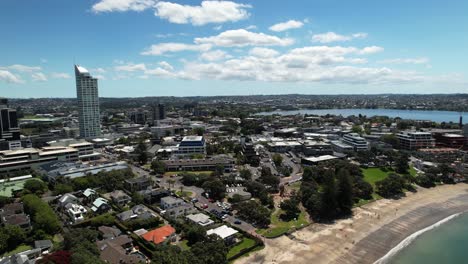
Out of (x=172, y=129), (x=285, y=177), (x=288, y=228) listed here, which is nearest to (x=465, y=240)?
(x=288, y=228)


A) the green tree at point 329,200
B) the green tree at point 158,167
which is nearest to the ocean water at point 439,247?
the green tree at point 329,200

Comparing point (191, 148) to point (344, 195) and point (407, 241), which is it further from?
point (407, 241)

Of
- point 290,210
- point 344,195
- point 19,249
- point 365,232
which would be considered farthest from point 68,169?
point 365,232

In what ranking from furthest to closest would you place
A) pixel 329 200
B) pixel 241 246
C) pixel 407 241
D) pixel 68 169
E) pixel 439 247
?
pixel 68 169 → pixel 329 200 → pixel 407 241 → pixel 439 247 → pixel 241 246

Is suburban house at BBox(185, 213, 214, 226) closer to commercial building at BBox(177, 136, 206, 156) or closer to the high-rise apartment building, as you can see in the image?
commercial building at BBox(177, 136, 206, 156)

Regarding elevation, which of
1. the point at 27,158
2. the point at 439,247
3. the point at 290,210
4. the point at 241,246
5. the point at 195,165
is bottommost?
the point at 439,247

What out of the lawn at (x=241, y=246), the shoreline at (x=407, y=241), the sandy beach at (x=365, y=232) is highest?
the lawn at (x=241, y=246)

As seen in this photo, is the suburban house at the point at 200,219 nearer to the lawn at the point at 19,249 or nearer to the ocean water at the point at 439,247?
the lawn at the point at 19,249

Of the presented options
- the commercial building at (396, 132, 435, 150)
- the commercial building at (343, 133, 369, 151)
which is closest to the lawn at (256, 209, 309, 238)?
the commercial building at (343, 133, 369, 151)
